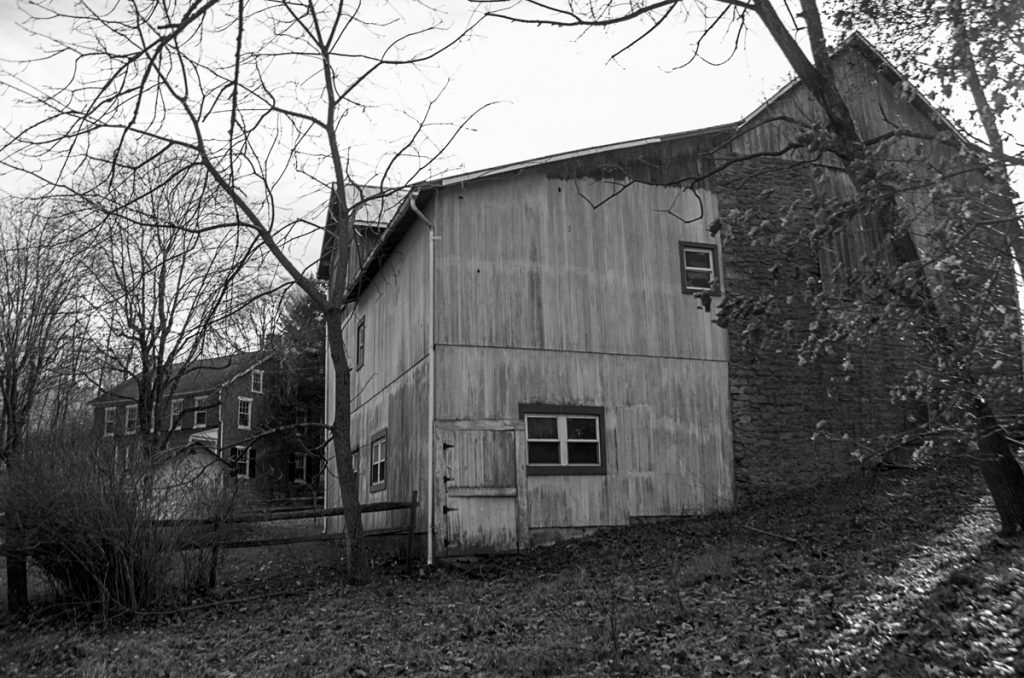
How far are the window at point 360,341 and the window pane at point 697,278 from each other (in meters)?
7.61

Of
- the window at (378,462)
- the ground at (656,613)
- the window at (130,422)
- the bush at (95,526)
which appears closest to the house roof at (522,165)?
the window at (378,462)

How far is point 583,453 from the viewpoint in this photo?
1495cm

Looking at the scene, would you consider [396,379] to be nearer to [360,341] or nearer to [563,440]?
[563,440]

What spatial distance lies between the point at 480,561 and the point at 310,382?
26630 mm

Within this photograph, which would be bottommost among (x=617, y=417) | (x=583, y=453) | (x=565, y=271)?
(x=583, y=453)

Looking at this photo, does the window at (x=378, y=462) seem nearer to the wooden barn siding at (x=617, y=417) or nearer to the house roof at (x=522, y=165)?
the house roof at (x=522, y=165)

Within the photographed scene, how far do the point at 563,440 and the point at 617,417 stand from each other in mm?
1023

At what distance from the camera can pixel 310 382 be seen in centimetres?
3916

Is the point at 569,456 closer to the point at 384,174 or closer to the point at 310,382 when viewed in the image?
the point at 384,174

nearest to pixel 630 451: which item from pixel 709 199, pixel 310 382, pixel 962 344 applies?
pixel 709 199

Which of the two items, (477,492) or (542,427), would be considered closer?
(477,492)

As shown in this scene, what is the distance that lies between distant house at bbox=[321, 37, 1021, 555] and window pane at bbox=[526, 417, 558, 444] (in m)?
0.02

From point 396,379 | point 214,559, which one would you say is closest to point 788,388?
point 396,379

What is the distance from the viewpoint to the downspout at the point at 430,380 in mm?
13883
